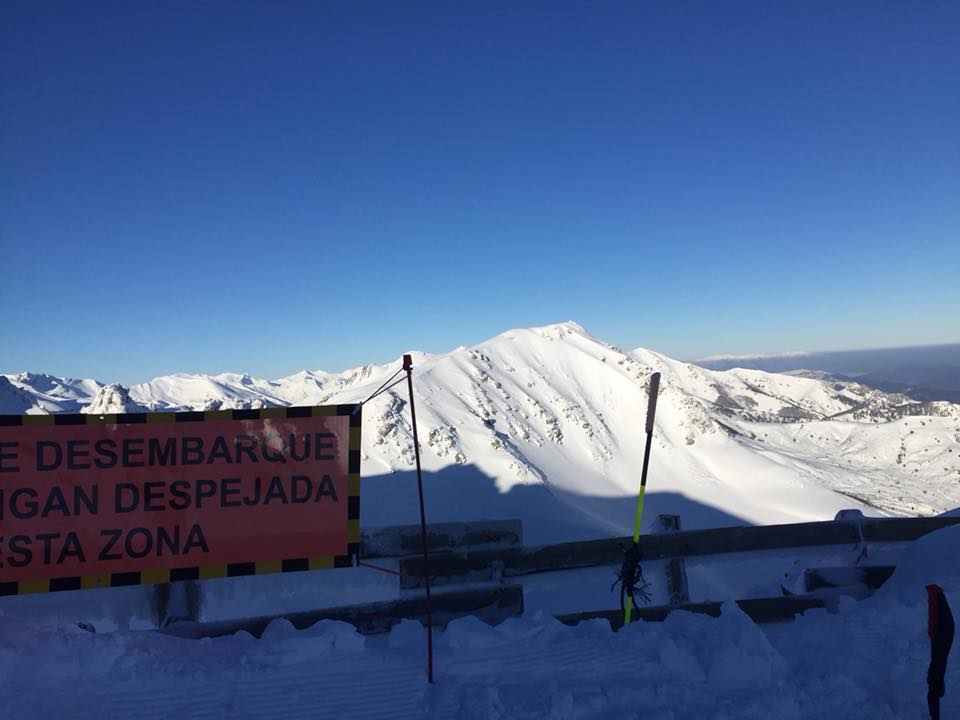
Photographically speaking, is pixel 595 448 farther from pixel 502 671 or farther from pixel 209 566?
→ pixel 209 566

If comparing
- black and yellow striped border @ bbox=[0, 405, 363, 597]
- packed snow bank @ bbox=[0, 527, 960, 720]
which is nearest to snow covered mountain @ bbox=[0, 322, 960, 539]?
black and yellow striped border @ bbox=[0, 405, 363, 597]

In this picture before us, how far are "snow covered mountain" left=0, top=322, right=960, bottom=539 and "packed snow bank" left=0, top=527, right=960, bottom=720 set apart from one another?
1952 centimetres

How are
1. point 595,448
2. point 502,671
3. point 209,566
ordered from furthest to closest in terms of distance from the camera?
point 595,448
point 209,566
point 502,671

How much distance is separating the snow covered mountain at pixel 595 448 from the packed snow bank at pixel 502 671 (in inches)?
768

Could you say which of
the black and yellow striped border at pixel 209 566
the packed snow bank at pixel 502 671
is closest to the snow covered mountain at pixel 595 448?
the black and yellow striped border at pixel 209 566

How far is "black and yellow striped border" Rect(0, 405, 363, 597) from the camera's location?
15.2ft

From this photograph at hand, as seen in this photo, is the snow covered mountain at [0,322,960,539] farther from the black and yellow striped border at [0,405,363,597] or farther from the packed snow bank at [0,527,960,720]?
the packed snow bank at [0,527,960,720]

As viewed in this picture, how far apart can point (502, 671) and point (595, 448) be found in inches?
1587

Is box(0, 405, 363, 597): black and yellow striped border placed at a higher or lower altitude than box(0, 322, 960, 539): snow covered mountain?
higher

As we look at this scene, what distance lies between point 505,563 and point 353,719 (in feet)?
6.05

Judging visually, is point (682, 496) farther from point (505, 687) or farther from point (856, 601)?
point (505, 687)

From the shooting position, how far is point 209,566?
4.78 meters

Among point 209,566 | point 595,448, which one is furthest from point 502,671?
point 595,448

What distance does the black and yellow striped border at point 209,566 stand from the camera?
4645 mm
